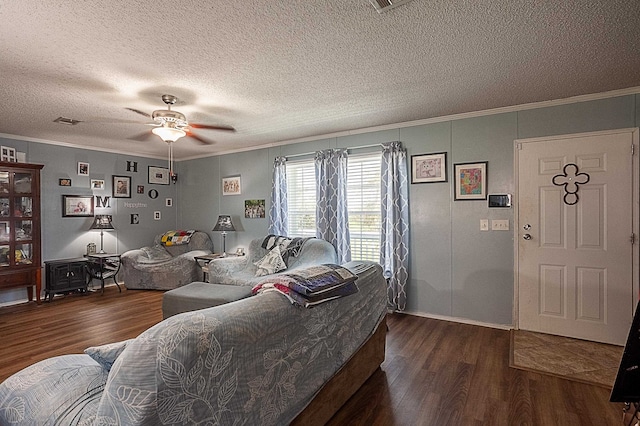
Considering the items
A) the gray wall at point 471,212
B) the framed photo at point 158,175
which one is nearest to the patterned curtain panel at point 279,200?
the gray wall at point 471,212

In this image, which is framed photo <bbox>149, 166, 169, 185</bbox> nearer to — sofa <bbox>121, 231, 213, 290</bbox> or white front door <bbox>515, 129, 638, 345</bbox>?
sofa <bbox>121, 231, 213, 290</bbox>

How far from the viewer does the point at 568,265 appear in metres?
3.36

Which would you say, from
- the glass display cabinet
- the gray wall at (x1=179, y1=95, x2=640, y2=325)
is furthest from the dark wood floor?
the glass display cabinet

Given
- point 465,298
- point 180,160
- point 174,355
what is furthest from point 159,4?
point 180,160

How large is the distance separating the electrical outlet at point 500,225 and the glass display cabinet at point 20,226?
601cm

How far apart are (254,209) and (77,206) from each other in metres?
2.90

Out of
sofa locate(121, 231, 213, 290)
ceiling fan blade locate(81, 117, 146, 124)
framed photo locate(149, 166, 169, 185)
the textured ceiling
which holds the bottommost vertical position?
sofa locate(121, 231, 213, 290)

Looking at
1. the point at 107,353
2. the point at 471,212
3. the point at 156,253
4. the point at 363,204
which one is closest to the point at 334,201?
the point at 363,204

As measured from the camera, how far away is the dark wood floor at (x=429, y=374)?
83.4 inches

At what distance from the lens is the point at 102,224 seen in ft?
18.0

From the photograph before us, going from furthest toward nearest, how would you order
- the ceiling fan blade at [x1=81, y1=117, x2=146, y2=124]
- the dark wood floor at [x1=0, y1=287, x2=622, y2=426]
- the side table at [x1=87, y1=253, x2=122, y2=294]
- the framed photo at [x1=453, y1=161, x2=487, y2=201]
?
the side table at [x1=87, y1=253, x2=122, y2=294] → the ceiling fan blade at [x1=81, y1=117, x2=146, y2=124] → the framed photo at [x1=453, y1=161, x2=487, y2=201] → the dark wood floor at [x1=0, y1=287, x2=622, y2=426]

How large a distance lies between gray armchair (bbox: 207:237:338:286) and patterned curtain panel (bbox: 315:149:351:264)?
26 cm

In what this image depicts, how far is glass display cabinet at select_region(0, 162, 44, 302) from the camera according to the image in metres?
4.38

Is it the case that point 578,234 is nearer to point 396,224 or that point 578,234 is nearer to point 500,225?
point 500,225
